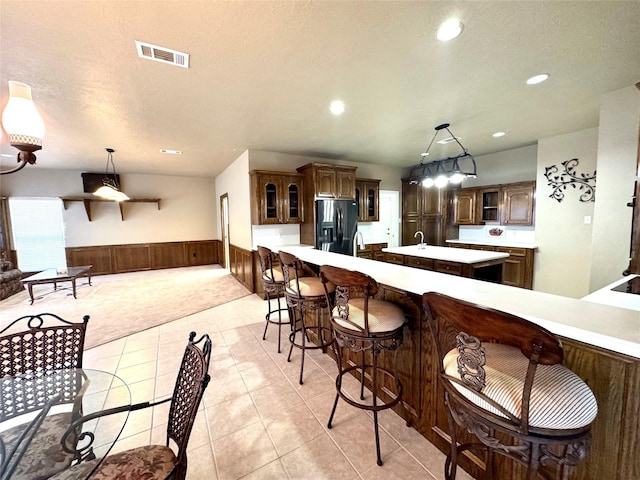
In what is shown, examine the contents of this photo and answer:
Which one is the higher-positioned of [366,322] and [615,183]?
[615,183]

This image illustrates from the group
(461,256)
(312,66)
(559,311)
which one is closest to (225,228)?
(312,66)

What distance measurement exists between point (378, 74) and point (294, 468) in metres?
2.96

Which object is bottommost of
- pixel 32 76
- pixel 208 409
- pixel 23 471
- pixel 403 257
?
pixel 208 409

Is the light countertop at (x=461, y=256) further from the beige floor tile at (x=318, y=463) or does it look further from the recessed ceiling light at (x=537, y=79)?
the beige floor tile at (x=318, y=463)

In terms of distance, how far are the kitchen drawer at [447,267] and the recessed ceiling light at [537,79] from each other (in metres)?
2.02

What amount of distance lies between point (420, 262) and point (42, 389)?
3914 mm

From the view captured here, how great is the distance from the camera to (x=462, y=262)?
10.4ft

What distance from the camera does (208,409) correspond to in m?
1.97

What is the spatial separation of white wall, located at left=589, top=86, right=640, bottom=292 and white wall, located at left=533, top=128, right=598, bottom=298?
143 centimetres

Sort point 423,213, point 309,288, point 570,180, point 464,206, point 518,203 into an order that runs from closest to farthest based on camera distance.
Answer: point 309,288
point 570,180
point 518,203
point 464,206
point 423,213

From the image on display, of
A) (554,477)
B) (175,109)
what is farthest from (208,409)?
(175,109)

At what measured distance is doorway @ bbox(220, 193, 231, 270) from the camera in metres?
6.64

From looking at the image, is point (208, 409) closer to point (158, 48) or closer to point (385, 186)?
point (158, 48)

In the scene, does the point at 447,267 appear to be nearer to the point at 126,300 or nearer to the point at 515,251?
the point at 515,251
